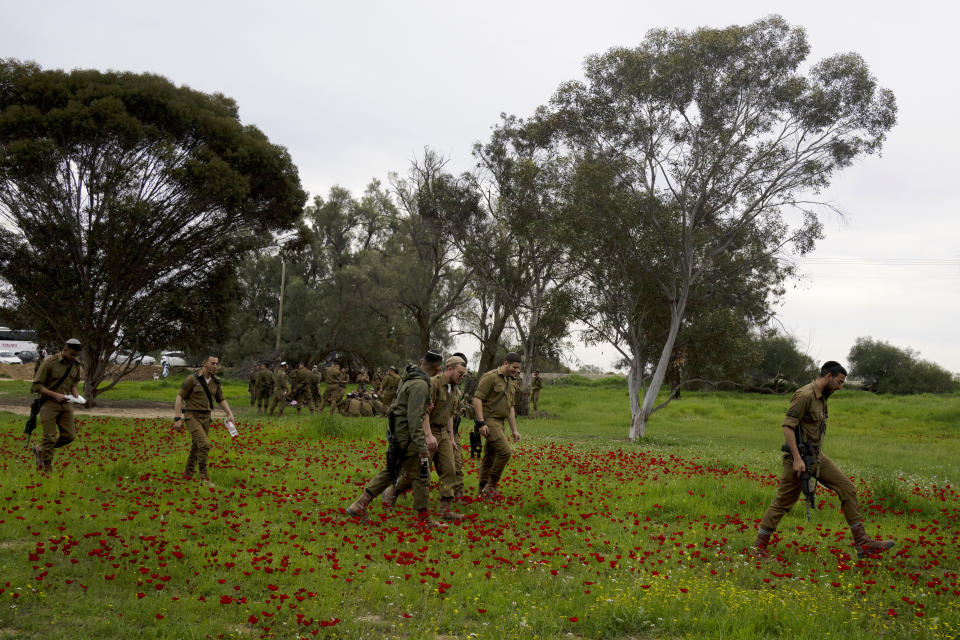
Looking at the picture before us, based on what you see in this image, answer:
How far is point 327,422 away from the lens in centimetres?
1683

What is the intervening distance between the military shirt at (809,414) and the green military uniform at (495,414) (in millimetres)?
3652

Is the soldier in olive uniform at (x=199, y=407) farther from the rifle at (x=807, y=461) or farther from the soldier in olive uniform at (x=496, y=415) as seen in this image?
the rifle at (x=807, y=461)

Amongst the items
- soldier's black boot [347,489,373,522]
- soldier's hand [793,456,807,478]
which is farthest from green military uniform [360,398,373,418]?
soldier's hand [793,456,807,478]

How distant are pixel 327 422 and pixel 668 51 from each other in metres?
15.6

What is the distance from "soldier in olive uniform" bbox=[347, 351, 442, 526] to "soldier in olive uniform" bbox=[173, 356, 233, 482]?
3123mm

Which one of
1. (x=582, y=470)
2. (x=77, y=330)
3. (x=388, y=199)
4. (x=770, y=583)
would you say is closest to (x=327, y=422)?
(x=582, y=470)

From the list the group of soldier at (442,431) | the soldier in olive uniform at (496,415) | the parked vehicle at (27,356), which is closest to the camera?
the group of soldier at (442,431)

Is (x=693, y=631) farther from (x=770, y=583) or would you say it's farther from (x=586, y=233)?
(x=586, y=233)

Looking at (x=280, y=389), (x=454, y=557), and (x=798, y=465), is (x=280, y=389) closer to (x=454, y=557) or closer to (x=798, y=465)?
(x=454, y=557)

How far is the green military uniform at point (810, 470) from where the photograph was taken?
308 inches

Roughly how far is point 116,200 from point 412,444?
66.9ft

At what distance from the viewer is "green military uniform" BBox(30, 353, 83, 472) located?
1062cm

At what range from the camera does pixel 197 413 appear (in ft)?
35.0

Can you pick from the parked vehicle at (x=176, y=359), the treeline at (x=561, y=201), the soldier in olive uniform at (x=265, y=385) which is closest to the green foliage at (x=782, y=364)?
the treeline at (x=561, y=201)
